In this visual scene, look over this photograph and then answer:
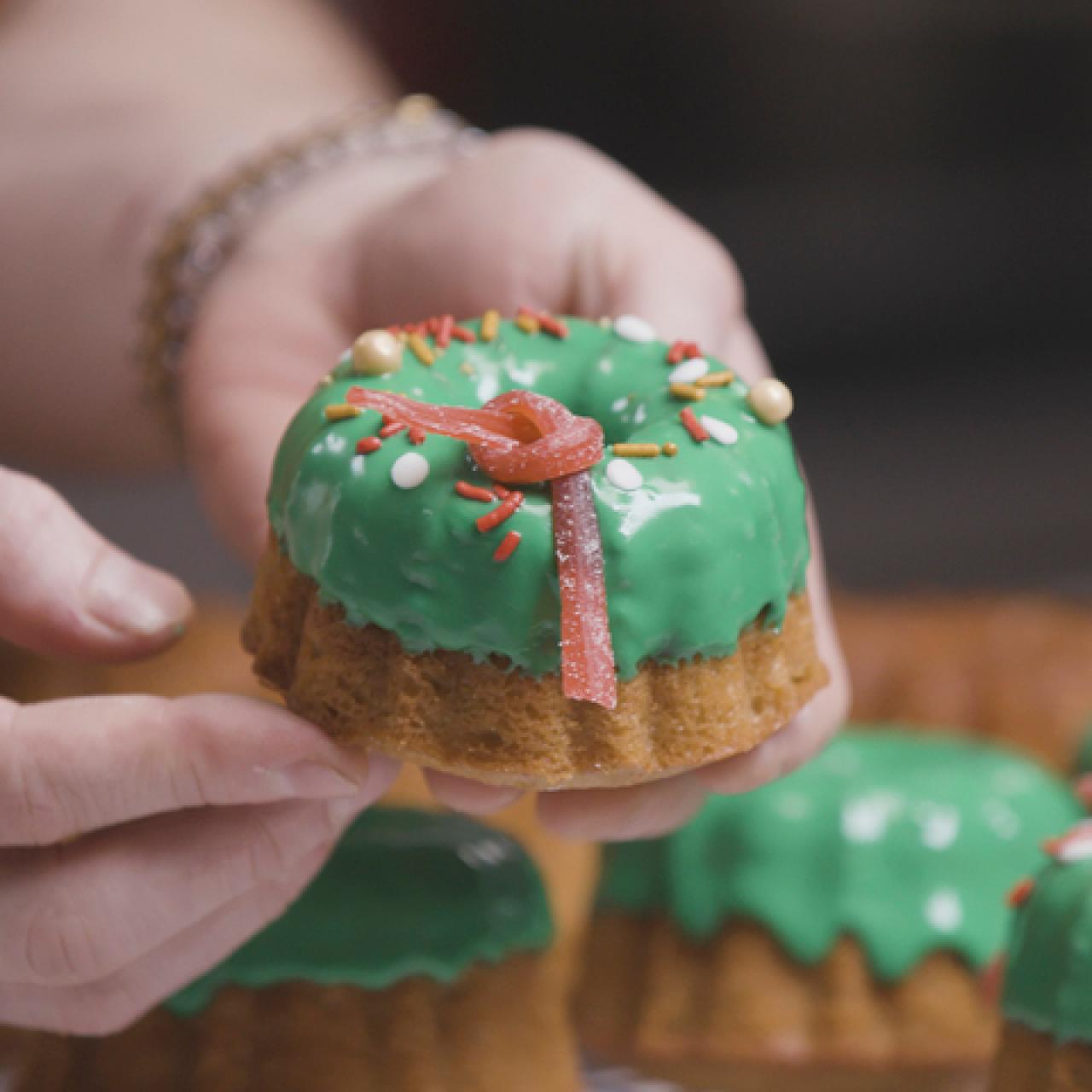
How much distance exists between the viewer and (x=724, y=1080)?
162 cm

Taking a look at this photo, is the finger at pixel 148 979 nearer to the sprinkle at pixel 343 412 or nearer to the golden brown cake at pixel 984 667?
the sprinkle at pixel 343 412

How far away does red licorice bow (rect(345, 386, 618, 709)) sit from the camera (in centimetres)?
96

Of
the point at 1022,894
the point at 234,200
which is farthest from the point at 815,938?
the point at 234,200

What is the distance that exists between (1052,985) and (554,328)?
721 mm

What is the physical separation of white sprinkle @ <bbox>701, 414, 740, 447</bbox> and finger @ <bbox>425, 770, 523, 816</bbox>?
319 mm

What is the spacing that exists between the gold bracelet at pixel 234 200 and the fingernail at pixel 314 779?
828 millimetres

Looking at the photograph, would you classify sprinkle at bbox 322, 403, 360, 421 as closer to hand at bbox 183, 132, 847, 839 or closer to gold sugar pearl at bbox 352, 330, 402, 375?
gold sugar pearl at bbox 352, 330, 402, 375

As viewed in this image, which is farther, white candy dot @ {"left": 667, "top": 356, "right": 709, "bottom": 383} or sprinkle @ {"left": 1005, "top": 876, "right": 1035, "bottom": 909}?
sprinkle @ {"left": 1005, "top": 876, "right": 1035, "bottom": 909}

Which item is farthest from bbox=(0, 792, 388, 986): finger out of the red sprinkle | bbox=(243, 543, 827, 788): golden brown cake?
the red sprinkle

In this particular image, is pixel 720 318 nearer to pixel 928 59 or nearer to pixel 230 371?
pixel 230 371

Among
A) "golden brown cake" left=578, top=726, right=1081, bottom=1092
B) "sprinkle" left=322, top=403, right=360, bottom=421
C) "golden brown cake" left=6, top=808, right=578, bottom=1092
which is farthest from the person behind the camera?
"golden brown cake" left=578, top=726, right=1081, bottom=1092

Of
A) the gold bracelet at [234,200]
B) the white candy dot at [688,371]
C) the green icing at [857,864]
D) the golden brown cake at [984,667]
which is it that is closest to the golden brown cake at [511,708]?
the white candy dot at [688,371]

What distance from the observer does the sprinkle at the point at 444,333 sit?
3.88ft

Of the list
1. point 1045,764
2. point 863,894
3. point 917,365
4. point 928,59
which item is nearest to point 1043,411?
point 917,365
